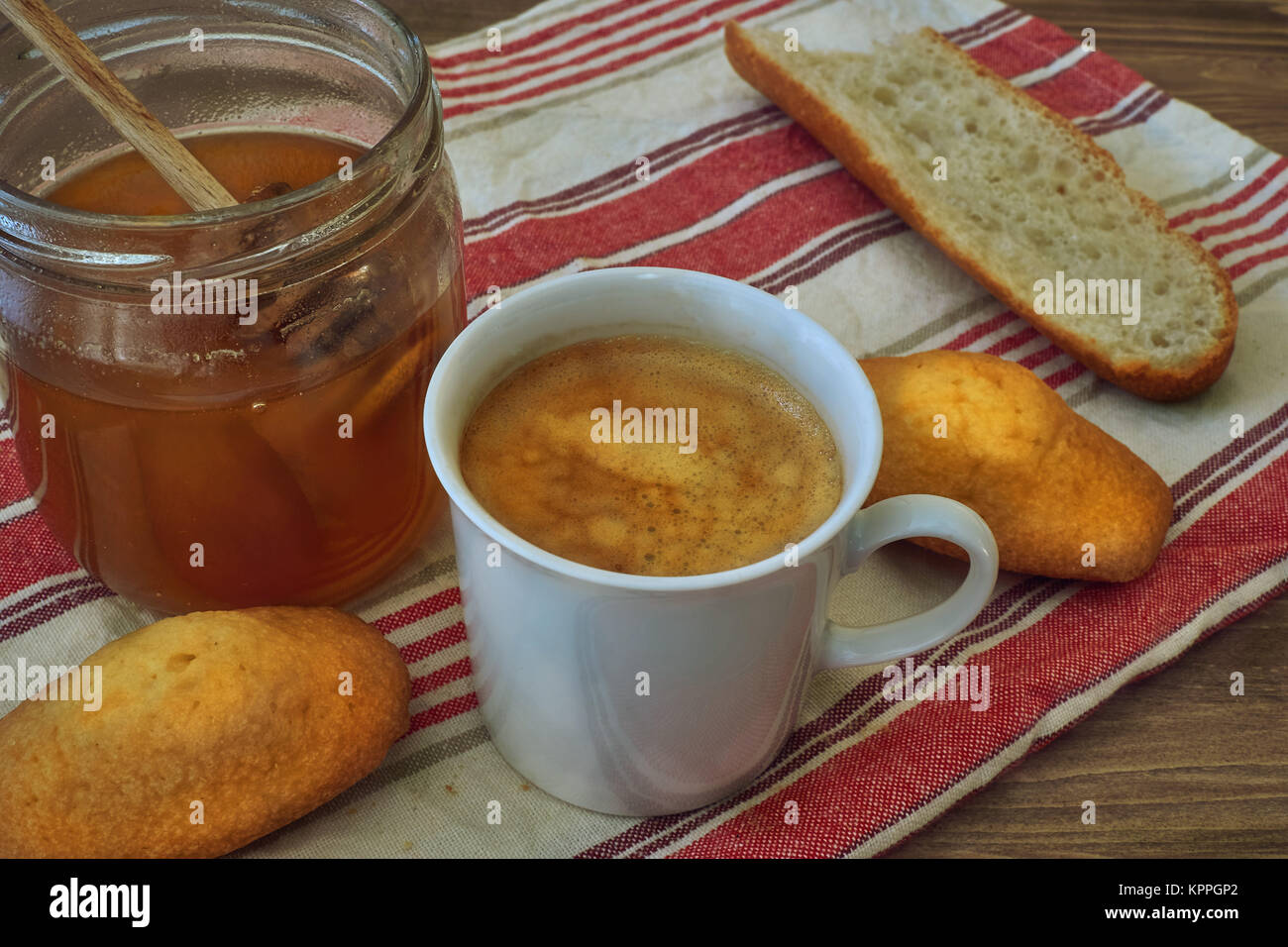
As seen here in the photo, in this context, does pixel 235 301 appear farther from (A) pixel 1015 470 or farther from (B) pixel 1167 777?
(B) pixel 1167 777

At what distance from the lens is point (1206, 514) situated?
144 cm

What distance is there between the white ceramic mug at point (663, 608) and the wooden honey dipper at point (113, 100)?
0.26 m

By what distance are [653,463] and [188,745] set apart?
446mm

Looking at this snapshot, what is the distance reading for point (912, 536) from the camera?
3.58 ft

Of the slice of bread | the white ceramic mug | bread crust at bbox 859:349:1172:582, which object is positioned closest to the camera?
the white ceramic mug

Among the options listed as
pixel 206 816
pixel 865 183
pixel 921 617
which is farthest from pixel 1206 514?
pixel 206 816

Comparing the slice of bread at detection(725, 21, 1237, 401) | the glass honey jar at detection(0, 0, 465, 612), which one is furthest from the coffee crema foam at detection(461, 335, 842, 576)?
the slice of bread at detection(725, 21, 1237, 401)

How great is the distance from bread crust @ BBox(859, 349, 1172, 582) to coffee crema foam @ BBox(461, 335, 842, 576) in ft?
0.66

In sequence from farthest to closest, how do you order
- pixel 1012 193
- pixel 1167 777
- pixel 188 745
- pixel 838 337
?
pixel 1012 193 < pixel 838 337 < pixel 1167 777 < pixel 188 745

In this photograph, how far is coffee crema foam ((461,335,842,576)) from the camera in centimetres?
105

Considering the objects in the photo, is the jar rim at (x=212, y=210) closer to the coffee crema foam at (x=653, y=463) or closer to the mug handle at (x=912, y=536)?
the coffee crema foam at (x=653, y=463)

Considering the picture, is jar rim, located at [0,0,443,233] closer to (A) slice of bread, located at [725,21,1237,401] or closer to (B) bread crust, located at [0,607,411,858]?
(B) bread crust, located at [0,607,411,858]

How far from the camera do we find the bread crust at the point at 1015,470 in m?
1.30

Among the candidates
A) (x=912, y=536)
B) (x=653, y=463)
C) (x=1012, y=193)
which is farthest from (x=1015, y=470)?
(x=1012, y=193)
